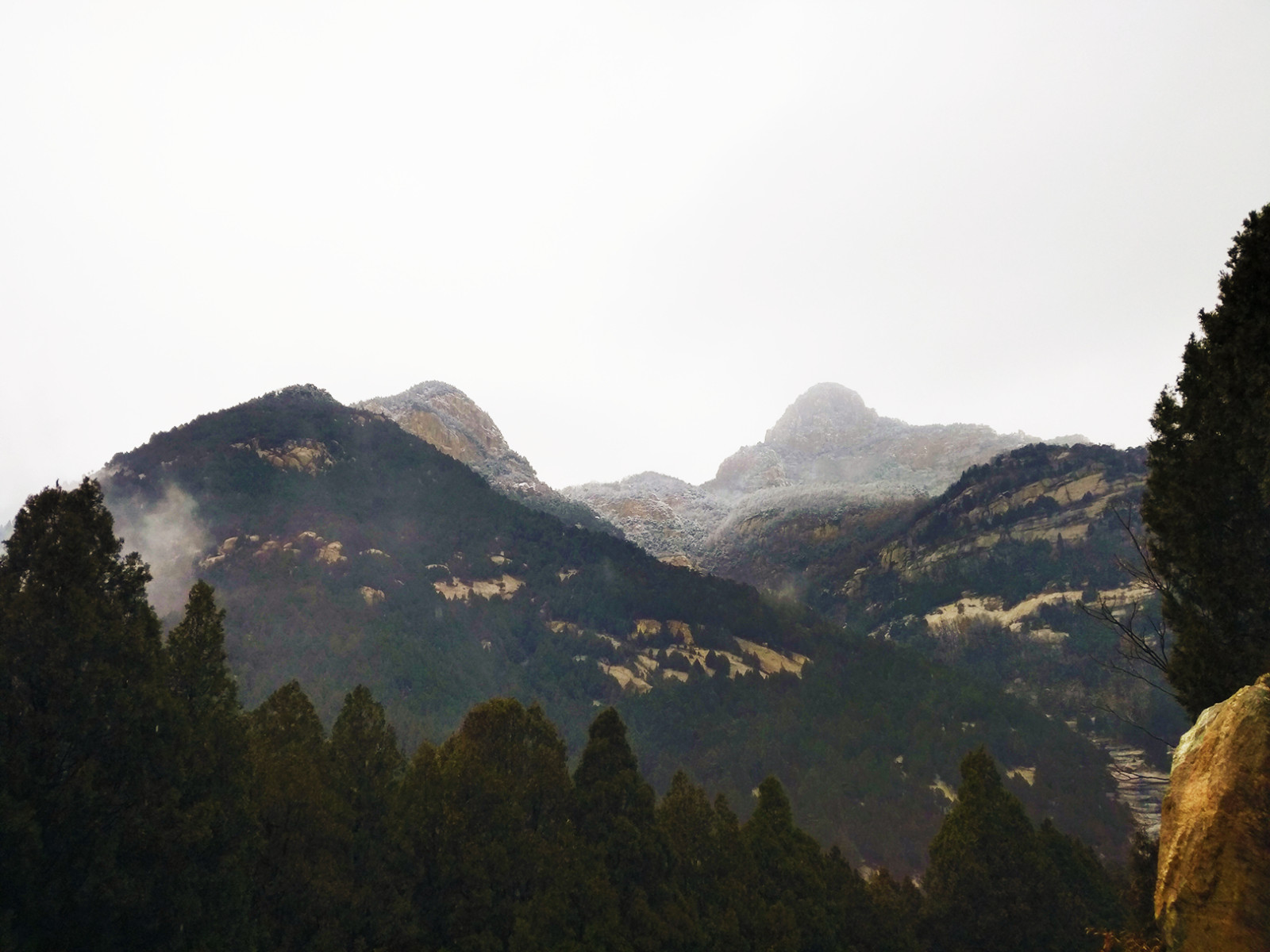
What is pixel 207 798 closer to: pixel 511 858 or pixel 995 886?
pixel 511 858

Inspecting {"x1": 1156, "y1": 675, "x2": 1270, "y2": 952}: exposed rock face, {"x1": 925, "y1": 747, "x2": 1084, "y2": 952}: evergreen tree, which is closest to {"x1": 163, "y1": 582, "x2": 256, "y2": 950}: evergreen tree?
{"x1": 1156, "y1": 675, "x2": 1270, "y2": 952}: exposed rock face

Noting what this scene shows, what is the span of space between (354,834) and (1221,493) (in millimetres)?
22360

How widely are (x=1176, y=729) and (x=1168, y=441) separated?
72794mm

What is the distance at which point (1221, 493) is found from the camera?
1265cm

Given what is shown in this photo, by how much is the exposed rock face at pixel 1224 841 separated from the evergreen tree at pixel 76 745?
14.9 m

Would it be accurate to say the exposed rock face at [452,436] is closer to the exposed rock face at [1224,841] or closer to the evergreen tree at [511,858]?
the evergreen tree at [511,858]

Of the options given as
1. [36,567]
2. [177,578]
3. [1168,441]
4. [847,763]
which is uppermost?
[177,578]

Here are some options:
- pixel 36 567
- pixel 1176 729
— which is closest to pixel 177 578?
pixel 36 567

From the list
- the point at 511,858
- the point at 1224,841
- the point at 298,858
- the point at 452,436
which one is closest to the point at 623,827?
the point at 511,858

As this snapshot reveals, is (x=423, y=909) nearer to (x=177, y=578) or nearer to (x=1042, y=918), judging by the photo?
(x=1042, y=918)

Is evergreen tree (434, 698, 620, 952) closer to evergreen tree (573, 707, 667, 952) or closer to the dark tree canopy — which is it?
evergreen tree (573, 707, 667, 952)

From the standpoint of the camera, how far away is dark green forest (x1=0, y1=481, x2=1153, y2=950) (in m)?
12.2

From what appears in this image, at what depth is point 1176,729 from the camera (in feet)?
222

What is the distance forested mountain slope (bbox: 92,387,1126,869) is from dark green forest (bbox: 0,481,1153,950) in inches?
1089
